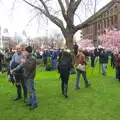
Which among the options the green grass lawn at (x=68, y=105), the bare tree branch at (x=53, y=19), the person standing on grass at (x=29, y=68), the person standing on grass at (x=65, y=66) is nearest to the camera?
the green grass lawn at (x=68, y=105)

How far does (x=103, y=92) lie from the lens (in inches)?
534

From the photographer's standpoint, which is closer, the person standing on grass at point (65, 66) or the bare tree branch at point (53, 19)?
the person standing on grass at point (65, 66)

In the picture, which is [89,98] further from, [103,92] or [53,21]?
[53,21]

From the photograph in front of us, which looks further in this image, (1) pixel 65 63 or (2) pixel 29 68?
(1) pixel 65 63

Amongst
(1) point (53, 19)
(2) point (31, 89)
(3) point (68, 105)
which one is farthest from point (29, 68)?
(1) point (53, 19)

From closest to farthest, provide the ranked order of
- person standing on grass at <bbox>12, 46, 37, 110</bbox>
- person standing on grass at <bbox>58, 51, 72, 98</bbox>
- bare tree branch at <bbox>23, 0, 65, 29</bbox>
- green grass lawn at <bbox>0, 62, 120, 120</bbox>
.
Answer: green grass lawn at <bbox>0, 62, 120, 120</bbox>
person standing on grass at <bbox>12, 46, 37, 110</bbox>
person standing on grass at <bbox>58, 51, 72, 98</bbox>
bare tree branch at <bbox>23, 0, 65, 29</bbox>

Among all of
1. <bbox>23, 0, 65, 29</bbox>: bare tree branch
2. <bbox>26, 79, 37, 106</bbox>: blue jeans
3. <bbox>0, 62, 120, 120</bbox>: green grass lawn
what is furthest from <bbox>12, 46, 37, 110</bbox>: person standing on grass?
<bbox>23, 0, 65, 29</bbox>: bare tree branch

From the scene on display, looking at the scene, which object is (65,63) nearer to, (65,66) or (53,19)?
(65,66)

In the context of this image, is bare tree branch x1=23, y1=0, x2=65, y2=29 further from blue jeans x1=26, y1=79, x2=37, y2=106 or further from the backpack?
blue jeans x1=26, y1=79, x2=37, y2=106

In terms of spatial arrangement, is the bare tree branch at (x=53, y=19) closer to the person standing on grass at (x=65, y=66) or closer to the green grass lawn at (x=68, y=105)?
the green grass lawn at (x=68, y=105)

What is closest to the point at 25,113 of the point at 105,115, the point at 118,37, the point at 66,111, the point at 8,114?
the point at 8,114

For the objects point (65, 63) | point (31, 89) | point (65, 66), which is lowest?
point (31, 89)

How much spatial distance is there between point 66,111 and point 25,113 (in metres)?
1.25

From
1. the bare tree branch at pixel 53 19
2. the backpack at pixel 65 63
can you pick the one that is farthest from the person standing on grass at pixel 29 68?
A: the bare tree branch at pixel 53 19
